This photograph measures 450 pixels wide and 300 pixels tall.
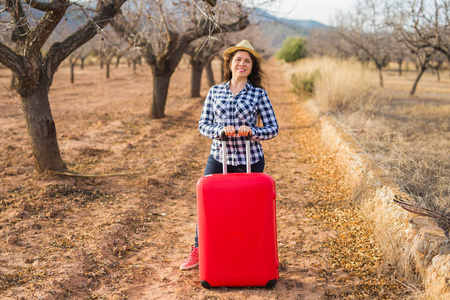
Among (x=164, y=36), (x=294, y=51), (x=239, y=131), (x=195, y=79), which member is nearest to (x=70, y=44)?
(x=239, y=131)

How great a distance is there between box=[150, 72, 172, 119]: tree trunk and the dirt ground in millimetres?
2664

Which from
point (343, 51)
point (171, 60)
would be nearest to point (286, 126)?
point (171, 60)

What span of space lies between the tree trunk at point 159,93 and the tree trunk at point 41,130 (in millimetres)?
5310

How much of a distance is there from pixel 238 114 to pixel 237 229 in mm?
855

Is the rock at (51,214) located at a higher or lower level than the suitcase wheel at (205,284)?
higher

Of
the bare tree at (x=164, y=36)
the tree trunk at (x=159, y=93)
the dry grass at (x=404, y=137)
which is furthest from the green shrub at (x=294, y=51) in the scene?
the tree trunk at (x=159, y=93)

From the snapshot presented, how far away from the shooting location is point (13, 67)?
466 centimetres

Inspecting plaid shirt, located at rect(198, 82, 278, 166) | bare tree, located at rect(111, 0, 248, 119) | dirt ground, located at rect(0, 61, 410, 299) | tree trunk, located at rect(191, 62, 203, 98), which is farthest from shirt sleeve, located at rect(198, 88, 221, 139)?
tree trunk, located at rect(191, 62, 203, 98)

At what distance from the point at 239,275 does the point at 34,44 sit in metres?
3.87

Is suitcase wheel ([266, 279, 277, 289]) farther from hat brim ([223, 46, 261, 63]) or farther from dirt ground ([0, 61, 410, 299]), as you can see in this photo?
hat brim ([223, 46, 261, 63])

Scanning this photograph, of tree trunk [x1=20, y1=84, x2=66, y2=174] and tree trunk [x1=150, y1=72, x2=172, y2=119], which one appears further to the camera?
tree trunk [x1=150, y1=72, x2=172, y2=119]

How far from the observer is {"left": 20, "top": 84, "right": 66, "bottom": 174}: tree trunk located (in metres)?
5.05

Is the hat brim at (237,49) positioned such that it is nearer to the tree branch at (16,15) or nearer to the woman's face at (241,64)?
the woman's face at (241,64)

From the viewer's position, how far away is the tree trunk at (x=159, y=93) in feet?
34.0
